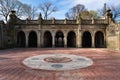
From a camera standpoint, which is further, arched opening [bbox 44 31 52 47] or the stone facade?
arched opening [bbox 44 31 52 47]

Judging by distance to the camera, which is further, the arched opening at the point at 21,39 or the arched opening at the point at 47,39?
the arched opening at the point at 47,39

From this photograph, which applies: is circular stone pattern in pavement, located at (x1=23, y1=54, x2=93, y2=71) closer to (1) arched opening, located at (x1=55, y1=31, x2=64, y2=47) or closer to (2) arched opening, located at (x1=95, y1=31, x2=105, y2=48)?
(2) arched opening, located at (x1=95, y1=31, x2=105, y2=48)

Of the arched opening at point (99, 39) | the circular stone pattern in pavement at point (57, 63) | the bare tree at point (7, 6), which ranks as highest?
the bare tree at point (7, 6)

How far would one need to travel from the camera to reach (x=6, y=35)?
23219mm

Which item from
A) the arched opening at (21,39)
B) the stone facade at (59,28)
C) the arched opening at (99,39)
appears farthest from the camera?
the arched opening at (21,39)

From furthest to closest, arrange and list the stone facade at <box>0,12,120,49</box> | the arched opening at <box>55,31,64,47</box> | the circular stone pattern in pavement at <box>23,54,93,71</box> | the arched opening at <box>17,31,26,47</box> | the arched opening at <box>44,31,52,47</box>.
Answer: the arched opening at <box>55,31,64,47</box> → the arched opening at <box>44,31,52,47</box> → the arched opening at <box>17,31,26,47</box> → the stone facade at <box>0,12,120,49</box> → the circular stone pattern in pavement at <box>23,54,93,71</box>

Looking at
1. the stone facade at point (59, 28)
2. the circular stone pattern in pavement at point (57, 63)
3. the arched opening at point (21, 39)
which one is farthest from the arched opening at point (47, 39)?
the circular stone pattern in pavement at point (57, 63)

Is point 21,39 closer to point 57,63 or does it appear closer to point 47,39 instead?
point 47,39

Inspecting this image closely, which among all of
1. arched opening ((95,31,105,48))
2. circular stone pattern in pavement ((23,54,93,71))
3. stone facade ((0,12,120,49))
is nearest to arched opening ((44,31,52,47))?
stone facade ((0,12,120,49))

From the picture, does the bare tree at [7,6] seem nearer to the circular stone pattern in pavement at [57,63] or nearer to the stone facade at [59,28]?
the stone facade at [59,28]

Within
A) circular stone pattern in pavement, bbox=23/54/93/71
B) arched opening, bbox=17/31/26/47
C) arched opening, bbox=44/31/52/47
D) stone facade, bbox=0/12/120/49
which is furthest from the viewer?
arched opening, bbox=44/31/52/47

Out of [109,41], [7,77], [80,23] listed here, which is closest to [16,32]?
[80,23]

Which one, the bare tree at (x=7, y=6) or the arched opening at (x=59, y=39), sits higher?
the bare tree at (x=7, y=6)

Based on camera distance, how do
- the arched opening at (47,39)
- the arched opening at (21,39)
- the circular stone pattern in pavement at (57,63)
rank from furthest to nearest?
the arched opening at (47,39) < the arched opening at (21,39) < the circular stone pattern in pavement at (57,63)
